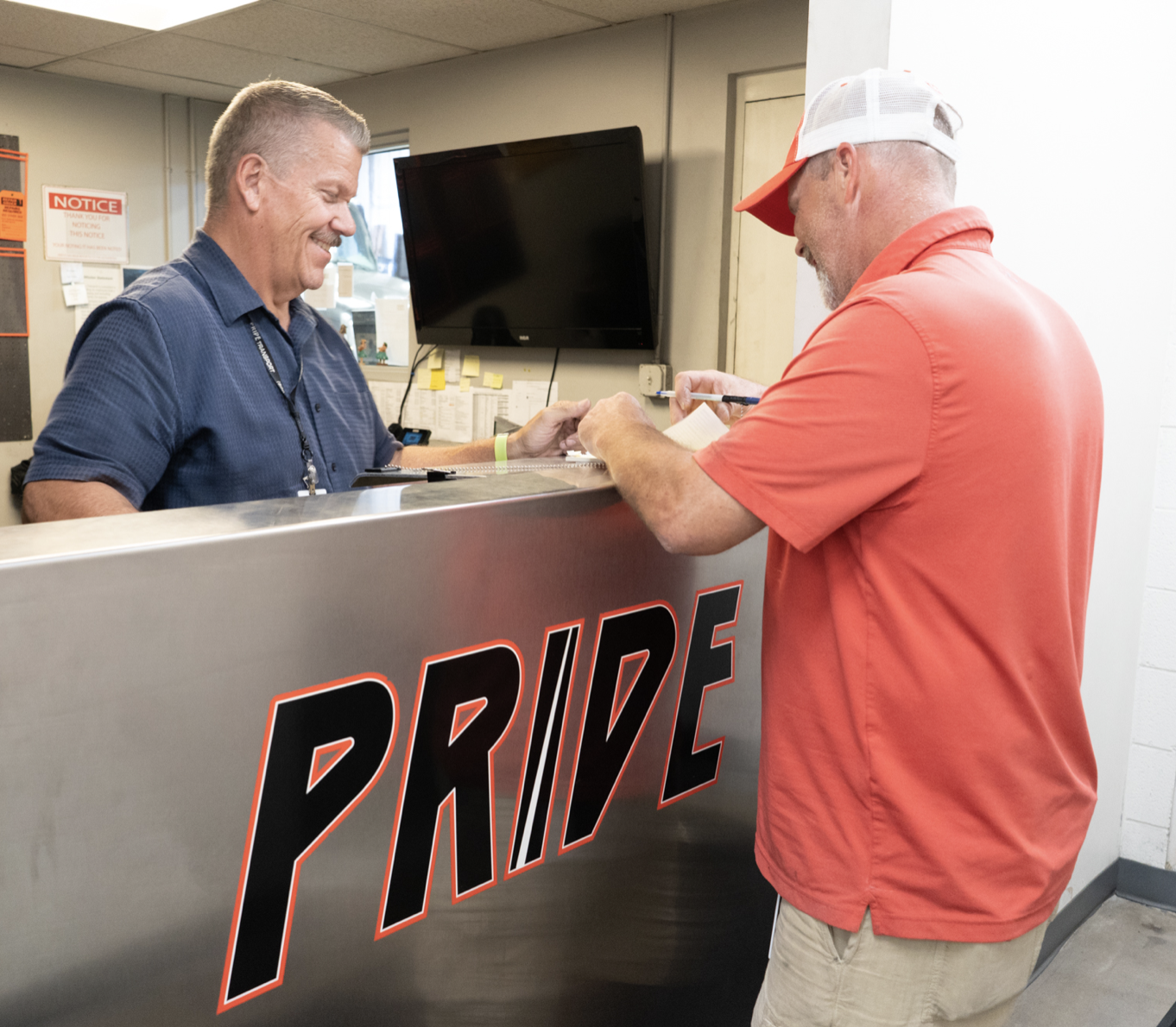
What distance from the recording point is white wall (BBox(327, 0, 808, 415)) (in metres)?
3.62

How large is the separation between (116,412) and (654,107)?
2957 millimetres

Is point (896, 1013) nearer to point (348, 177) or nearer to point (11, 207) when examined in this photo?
point (348, 177)

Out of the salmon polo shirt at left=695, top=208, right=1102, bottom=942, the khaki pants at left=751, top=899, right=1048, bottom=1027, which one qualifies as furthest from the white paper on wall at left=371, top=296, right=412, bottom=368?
the khaki pants at left=751, top=899, right=1048, bottom=1027

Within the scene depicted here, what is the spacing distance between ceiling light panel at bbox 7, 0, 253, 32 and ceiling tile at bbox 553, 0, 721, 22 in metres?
1.22

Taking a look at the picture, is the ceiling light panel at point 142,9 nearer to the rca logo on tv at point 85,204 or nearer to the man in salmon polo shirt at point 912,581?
the rca logo on tv at point 85,204

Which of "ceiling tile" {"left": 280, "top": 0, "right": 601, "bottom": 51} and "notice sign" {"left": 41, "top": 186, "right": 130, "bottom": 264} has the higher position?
"ceiling tile" {"left": 280, "top": 0, "right": 601, "bottom": 51}

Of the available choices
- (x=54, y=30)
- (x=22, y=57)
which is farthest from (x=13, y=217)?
Result: (x=54, y=30)

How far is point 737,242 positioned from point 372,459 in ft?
7.37

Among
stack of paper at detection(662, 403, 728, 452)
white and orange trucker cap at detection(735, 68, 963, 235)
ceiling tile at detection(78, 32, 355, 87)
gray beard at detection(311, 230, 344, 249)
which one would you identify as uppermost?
ceiling tile at detection(78, 32, 355, 87)

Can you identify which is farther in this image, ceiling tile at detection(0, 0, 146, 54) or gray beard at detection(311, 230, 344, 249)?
ceiling tile at detection(0, 0, 146, 54)

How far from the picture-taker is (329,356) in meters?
1.87

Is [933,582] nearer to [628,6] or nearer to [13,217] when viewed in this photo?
[628,6]

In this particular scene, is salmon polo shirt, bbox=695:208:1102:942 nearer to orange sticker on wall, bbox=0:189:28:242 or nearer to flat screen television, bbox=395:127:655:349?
flat screen television, bbox=395:127:655:349

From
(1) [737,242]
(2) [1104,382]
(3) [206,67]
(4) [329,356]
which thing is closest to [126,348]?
(4) [329,356]
